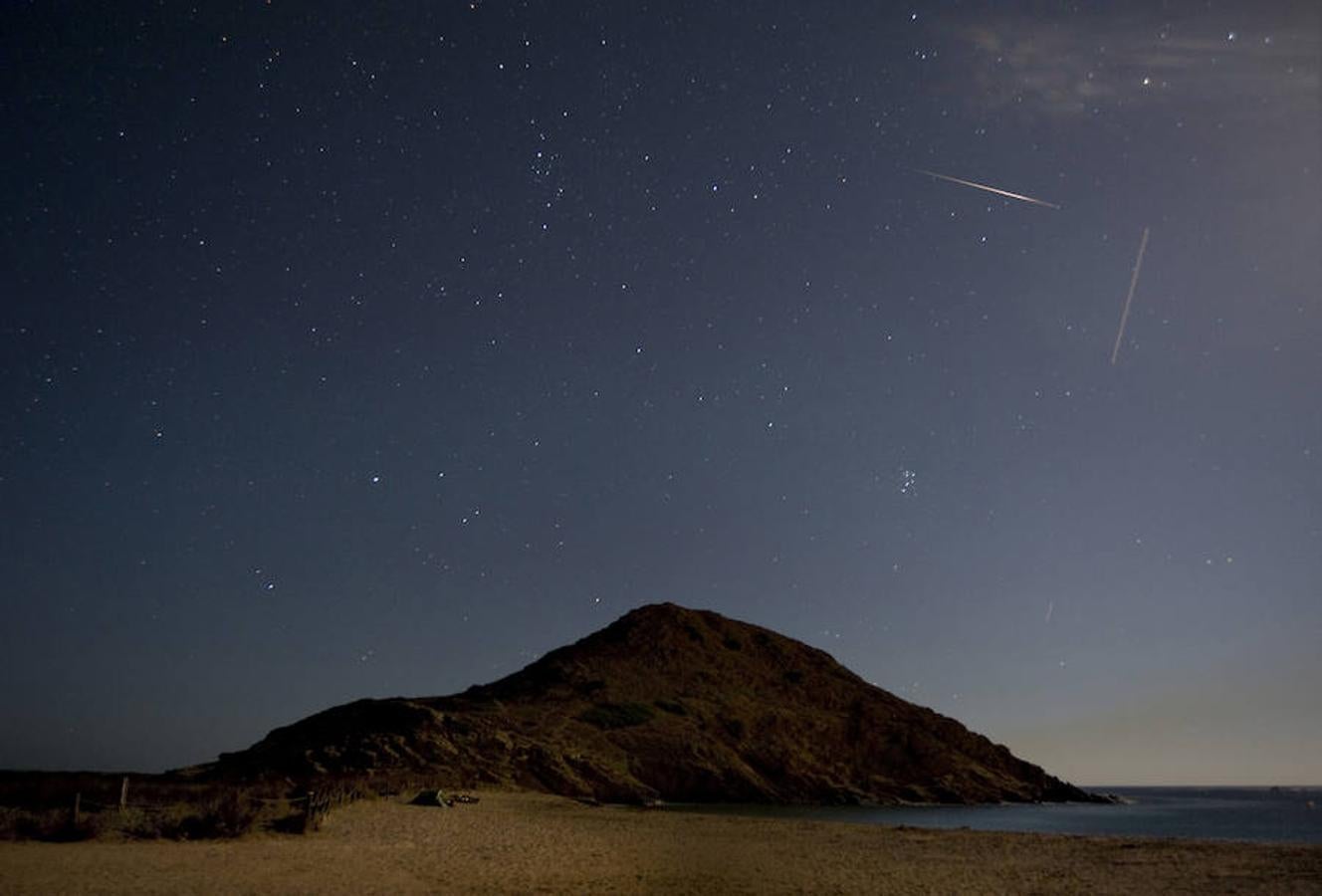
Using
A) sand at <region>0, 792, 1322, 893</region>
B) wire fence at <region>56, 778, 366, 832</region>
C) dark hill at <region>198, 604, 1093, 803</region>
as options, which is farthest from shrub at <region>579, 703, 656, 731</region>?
wire fence at <region>56, 778, 366, 832</region>

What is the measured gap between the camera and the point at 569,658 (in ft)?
325

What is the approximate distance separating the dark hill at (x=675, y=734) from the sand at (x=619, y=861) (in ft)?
76.1

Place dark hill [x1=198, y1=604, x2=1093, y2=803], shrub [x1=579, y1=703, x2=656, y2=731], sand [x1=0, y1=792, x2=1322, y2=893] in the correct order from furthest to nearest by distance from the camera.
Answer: shrub [x1=579, y1=703, x2=656, y2=731], dark hill [x1=198, y1=604, x2=1093, y2=803], sand [x1=0, y1=792, x2=1322, y2=893]

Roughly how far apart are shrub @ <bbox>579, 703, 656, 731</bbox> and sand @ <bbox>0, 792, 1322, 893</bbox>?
125ft

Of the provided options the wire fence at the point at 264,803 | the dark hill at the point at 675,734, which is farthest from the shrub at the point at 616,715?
the wire fence at the point at 264,803

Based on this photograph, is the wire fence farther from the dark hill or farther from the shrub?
the shrub

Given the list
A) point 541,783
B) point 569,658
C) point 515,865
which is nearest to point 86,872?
point 515,865

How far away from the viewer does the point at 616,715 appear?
79.3 m

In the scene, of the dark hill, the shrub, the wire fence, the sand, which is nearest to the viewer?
the sand

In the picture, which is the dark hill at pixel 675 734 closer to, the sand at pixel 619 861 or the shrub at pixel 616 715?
the shrub at pixel 616 715

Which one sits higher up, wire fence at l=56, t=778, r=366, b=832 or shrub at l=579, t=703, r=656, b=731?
wire fence at l=56, t=778, r=366, b=832

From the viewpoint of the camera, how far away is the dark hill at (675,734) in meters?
61.7

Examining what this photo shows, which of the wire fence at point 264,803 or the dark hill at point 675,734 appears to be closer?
the wire fence at point 264,803

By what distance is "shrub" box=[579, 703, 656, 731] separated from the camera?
77250 mm
